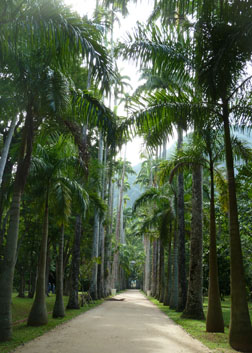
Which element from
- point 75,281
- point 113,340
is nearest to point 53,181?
point 113,340

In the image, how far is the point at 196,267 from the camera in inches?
575

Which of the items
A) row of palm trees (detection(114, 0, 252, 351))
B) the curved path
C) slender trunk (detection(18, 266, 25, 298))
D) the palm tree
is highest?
row of palm trees (detection(114, 0, 252, 351))

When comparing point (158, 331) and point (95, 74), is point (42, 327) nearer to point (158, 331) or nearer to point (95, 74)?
point (158, 331)

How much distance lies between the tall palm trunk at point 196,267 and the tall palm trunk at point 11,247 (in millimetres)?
6724

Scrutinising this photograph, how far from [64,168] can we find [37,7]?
6264 millimetres

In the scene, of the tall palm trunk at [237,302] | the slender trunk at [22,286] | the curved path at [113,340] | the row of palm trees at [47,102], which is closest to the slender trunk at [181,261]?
the curved path at [113,340]

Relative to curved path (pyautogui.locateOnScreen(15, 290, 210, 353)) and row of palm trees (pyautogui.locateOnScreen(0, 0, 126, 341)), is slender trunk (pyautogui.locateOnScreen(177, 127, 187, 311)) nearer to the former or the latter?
curved path (pyautogui.locateOnScreen(15, 290, 210, 353))

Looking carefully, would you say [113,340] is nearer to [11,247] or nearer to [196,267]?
[11,247]

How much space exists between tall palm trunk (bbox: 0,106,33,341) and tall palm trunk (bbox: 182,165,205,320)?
22.1ft

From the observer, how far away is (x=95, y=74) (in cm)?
727

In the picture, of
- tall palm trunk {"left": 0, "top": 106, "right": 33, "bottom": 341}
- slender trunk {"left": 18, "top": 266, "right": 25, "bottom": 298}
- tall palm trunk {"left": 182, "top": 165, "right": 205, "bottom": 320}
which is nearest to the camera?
tall palm trunk {"left": 0, "top": 106, "right": 33, "bottom": 341}

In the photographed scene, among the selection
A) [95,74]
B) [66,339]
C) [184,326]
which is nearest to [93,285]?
[184,326]

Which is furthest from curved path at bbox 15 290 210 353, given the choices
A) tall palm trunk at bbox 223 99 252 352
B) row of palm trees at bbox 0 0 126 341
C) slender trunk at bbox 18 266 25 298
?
slender trunk at bbox 18 266 25 298

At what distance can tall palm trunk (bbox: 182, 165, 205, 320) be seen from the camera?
14336 millimetres
